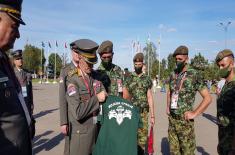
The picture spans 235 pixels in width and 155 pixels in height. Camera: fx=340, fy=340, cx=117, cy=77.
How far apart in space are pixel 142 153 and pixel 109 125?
2.95 metres

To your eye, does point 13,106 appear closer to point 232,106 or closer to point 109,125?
point 109,125

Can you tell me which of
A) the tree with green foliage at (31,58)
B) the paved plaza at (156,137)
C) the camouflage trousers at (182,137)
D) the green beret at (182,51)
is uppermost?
the tree with green foliage at (31,58)

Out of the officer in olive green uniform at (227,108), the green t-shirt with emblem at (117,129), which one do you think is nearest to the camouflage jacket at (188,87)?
the officer in olive green uniform at (227,108)

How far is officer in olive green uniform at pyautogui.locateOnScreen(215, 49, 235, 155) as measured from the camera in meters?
4.63

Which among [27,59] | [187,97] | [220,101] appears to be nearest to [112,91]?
[187,97]

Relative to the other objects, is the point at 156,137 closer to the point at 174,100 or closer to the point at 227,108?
the point at 174,100

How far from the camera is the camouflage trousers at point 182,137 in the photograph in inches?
217

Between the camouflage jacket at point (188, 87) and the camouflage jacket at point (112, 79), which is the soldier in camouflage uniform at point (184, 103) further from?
the camouflage jacket at point (112, 79)

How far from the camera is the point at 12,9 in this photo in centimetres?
230

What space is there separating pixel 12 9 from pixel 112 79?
10.7 feet

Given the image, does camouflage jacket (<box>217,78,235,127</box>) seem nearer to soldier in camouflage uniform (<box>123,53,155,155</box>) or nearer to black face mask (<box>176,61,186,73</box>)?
black face mask (<box>176,61,186,73</box>)

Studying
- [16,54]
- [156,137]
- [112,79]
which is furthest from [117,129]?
[156,137]

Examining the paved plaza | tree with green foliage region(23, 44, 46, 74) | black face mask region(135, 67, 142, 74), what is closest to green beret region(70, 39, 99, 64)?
black face mask region(135, 67, 142, 74)

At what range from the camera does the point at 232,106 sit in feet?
15.1
